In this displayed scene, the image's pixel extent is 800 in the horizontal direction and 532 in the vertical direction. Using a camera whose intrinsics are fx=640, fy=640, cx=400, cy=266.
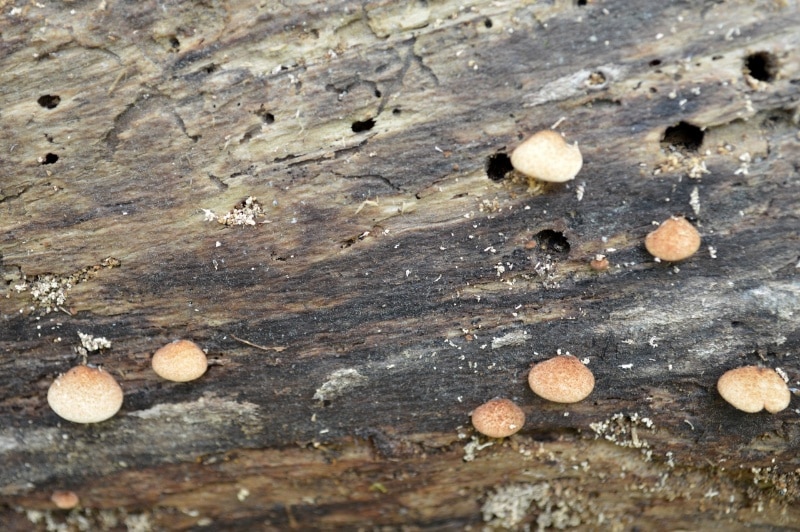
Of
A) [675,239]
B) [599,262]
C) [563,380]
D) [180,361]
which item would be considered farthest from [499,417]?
[180,361]

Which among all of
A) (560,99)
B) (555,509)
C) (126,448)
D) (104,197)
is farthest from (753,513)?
(104,197)

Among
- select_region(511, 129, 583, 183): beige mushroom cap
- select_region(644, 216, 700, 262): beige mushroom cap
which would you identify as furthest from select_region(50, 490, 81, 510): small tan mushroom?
select_region(644, 216, 700, 262): beige mushroom cap

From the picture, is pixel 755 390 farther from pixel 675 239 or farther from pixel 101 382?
pixel 101 382

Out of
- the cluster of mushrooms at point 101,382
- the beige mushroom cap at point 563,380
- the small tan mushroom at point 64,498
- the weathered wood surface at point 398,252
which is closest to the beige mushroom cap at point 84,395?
the cluster of mushrooms at point 101,382

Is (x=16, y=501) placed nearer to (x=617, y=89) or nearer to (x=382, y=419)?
(x=382, y=419)

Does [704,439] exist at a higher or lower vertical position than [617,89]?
lower

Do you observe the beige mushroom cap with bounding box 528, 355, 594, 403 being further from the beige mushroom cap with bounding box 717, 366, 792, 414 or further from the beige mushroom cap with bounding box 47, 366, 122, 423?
the beige mushroom cap with bounding box 47, 366, 122, 423

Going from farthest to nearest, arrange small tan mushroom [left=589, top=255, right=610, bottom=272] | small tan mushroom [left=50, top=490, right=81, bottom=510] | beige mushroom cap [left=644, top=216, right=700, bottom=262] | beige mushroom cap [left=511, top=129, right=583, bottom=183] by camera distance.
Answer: small tan mushroom [left=50, top=490, right=81, bottom=510]
small tan mushroom [left=589, top=255, right=610, bottom=272]
beige mushroom cap [left=644, top=216, right=700, bottom=262]
beige mushroom cap [left=511, top=129, right=583, bottom=183]
